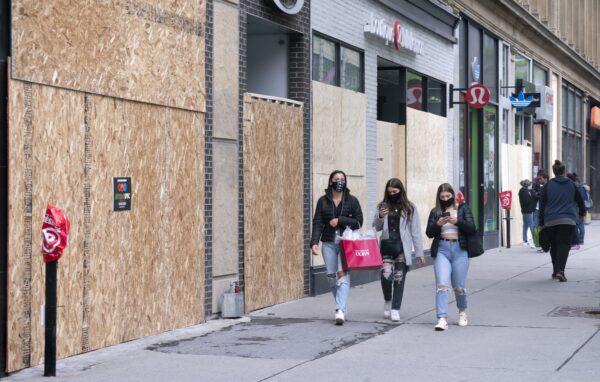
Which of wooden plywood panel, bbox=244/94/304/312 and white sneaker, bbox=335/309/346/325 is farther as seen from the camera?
wooden plywood panel, bbox=244/94/304/312

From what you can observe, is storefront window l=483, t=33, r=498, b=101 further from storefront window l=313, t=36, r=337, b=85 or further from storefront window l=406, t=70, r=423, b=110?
storefront window l=313, t=36, r=337, b=85

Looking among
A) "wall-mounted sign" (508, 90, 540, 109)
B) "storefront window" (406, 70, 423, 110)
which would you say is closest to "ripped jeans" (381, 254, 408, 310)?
"storefront window" (406, 70, 423, 110)

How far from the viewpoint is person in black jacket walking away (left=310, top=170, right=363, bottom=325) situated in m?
12.8

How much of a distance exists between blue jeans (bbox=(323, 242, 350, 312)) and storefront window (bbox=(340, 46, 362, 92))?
541 centimetres

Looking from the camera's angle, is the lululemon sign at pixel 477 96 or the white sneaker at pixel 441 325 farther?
the lululemon sign at pixel 477 96

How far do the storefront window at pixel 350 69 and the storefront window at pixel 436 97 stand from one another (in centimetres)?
461

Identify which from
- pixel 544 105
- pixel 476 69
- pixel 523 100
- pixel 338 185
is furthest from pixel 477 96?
pixel 338 185

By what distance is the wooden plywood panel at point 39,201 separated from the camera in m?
9.41

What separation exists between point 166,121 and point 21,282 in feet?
10.2

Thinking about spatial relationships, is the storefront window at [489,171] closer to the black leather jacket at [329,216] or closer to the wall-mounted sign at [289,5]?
the wall-mounted sign at [289,5]

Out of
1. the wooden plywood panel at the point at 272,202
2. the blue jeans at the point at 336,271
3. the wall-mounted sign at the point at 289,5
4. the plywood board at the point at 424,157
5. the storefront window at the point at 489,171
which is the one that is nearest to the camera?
the blue jeans at the point at 336,271

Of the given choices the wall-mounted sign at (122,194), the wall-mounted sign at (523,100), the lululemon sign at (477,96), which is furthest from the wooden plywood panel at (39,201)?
the wall-mounted sign at (523,100)

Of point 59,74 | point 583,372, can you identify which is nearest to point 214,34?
point 59,74

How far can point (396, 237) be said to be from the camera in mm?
12992
